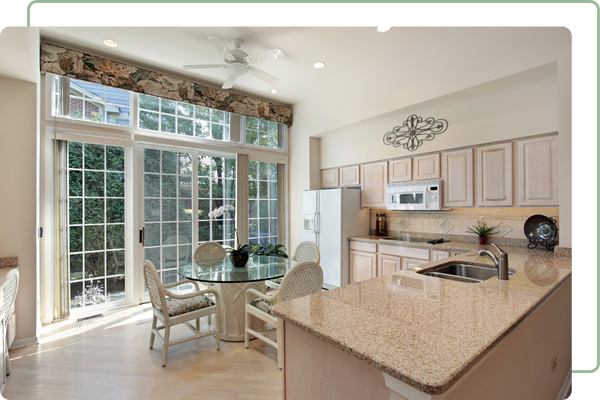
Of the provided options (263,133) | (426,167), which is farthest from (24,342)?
(426,167)

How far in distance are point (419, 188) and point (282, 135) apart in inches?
110

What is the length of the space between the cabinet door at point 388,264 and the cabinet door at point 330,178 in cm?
151

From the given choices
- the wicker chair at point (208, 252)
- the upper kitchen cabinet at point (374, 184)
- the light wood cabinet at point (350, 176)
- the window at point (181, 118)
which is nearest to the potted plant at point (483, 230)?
the upper kitchen cabinet at point (374, 184)

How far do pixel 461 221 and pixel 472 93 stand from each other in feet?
4.92

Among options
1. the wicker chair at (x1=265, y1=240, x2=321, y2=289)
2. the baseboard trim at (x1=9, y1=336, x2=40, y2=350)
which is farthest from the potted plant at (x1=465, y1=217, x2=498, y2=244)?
the baseboard trim at (x1=9, y1=336, x2=40, y2=350)

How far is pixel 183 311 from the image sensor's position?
8.39ft

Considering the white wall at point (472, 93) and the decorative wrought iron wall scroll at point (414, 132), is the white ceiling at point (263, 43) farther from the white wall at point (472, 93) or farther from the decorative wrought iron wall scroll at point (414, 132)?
the decorative wrought iron wall scroll at point (414, 132)

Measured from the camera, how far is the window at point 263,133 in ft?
16.4

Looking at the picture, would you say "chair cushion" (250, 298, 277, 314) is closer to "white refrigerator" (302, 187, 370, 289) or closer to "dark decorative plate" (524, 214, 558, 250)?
"white refrigerator" (302, 187, 370, 289)

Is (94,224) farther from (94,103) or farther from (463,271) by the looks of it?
(463,271)

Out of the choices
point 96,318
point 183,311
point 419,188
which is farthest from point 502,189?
point 96,318

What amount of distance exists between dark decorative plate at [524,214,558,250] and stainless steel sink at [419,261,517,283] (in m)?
1.02

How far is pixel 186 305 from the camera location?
261cm

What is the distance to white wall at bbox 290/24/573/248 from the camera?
2.47 m
